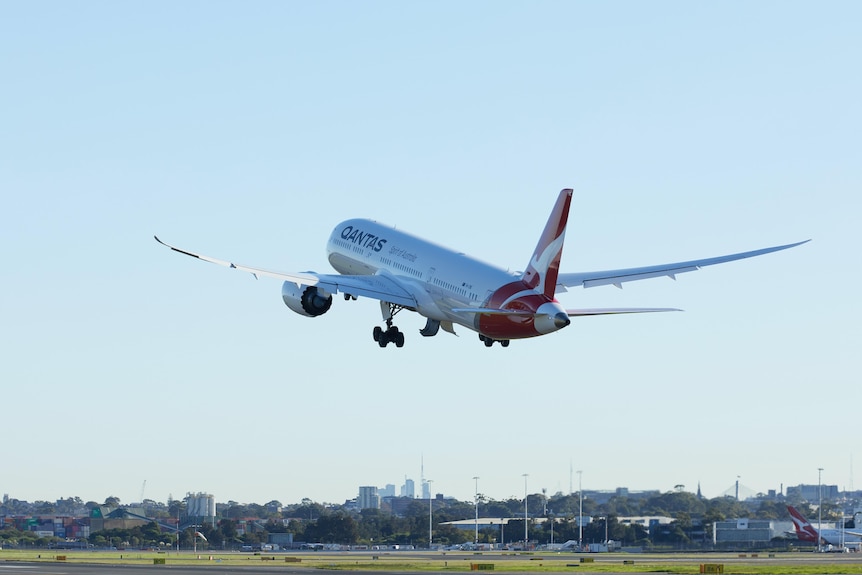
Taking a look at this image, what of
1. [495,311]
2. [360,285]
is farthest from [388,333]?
[495,311]

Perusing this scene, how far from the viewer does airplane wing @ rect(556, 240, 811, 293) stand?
82625 mm

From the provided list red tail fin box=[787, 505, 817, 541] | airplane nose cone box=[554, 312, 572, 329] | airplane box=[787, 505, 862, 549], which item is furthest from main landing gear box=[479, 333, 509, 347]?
red tail fin box=[787, 505, 817, 541]

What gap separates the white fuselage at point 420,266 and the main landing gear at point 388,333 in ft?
7.69

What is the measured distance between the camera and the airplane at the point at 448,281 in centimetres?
7562

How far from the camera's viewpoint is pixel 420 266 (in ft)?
284

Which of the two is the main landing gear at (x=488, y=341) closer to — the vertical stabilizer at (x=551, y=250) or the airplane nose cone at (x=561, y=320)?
the vertical stabilizer at (x=551, y=250)

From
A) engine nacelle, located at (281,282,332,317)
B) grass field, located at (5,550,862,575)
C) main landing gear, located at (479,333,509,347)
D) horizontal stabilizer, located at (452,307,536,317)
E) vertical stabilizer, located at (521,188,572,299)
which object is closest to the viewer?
vertical stabilizer, located at (521,188,572,299)

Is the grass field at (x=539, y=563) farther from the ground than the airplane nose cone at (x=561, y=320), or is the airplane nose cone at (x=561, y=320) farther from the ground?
the airplane nose cone at (x=561, y=320)

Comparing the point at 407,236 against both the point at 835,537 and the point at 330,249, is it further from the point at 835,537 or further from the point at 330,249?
the point at 835,537

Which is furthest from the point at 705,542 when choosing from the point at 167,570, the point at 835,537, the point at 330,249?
the point at 167,570

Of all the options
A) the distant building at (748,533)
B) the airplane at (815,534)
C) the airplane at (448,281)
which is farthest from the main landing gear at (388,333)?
the distant building at (748,533)

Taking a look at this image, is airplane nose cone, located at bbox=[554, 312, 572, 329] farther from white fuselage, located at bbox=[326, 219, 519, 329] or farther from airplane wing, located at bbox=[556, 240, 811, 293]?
airplane wing, located at bbox=[556, 240, 811, 293]

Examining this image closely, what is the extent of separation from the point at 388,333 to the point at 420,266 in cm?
636

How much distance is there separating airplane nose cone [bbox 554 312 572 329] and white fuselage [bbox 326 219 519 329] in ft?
14.6
